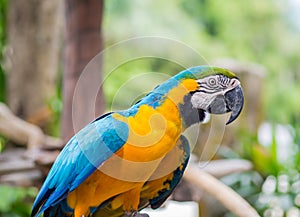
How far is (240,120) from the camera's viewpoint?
1935 mm

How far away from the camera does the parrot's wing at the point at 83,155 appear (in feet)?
1.92

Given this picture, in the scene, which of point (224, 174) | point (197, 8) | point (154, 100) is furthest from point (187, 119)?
point (197, 8)

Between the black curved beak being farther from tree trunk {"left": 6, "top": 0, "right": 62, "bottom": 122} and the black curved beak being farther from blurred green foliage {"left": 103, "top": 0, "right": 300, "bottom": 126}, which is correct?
blurred green foliage {"left": 103, "top": 0, "right": 300, "bottom": 126}

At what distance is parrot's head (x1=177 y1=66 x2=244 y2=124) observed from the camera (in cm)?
56

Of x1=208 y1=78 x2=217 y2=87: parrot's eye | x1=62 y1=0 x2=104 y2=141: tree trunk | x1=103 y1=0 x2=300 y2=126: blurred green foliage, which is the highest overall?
x1=208 y1=78 x2=217 y2=87: parrot's eye

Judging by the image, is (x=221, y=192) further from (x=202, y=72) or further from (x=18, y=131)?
(x=18, y=131)

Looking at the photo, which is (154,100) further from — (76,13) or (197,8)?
(197,8)

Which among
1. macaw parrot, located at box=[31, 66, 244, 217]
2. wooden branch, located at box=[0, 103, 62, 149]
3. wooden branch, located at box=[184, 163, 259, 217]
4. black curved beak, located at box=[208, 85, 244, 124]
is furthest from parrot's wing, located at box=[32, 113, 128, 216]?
wooden branch, located at box=[0, 103, 62, 149]

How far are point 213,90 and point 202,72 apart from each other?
0.02 m

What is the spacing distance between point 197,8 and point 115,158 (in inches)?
139

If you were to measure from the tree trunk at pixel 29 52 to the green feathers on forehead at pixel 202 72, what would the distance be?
138 cm

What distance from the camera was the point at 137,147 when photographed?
568 mm

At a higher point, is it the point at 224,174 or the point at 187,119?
the point at 187,119

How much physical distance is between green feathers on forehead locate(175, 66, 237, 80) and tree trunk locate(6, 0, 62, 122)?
4.53 ft
